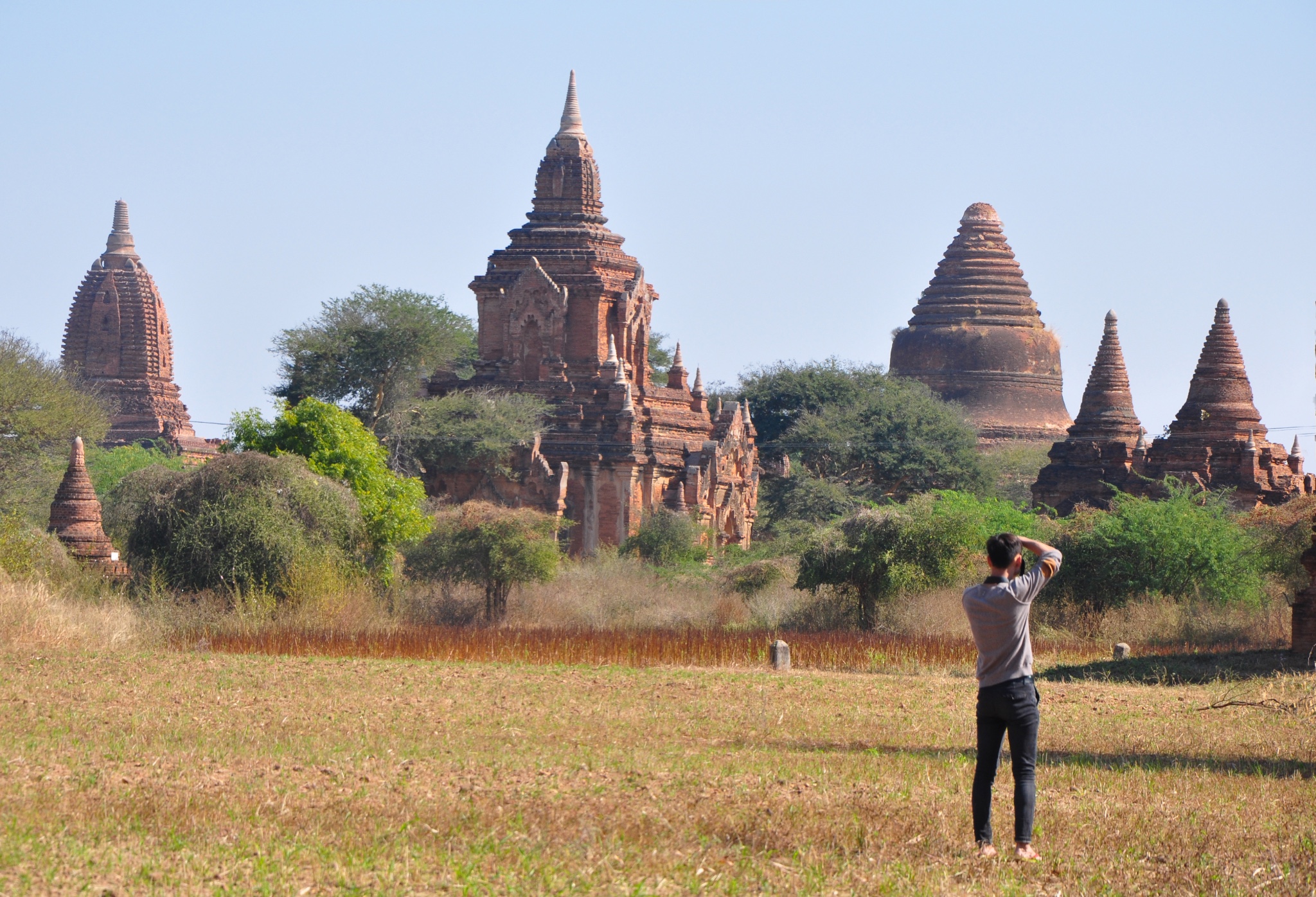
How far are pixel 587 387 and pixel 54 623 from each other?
20.5 m

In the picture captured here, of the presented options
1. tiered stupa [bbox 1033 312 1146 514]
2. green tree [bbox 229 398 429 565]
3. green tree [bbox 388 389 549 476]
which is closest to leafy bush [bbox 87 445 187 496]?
green tree [bbox 388 389 549 476]

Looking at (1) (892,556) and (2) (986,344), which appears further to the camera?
(2) (986,344)

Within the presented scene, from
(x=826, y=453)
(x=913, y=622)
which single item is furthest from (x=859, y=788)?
(x=826, y=453)

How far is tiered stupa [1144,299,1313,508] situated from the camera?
36.8m

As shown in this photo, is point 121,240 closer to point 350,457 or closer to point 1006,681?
point 350,457

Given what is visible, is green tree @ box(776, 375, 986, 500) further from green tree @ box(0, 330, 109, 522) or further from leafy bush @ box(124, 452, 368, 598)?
leafy bush @ box(124, 452, 368, 598)

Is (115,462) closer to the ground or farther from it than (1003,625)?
farther from it

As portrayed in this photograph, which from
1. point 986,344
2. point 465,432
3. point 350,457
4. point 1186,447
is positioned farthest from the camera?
point 986,344

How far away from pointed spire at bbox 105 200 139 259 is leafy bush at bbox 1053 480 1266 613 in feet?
153

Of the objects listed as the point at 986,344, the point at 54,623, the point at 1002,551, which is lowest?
the point at 54,623

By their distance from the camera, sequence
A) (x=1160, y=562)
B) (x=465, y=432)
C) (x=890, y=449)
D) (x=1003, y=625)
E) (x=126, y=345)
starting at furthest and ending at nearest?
(x=126, y=345) → (x=890, y=449) → (x=465, y=432) → (x=1160, y=562) → (x=1003, y=625)

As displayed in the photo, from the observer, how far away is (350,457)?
2778 cm

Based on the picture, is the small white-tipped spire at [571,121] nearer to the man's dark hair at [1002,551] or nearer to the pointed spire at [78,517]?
the pointed spire at [78,517]

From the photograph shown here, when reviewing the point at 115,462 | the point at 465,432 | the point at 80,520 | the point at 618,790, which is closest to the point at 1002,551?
the point at 618,790
